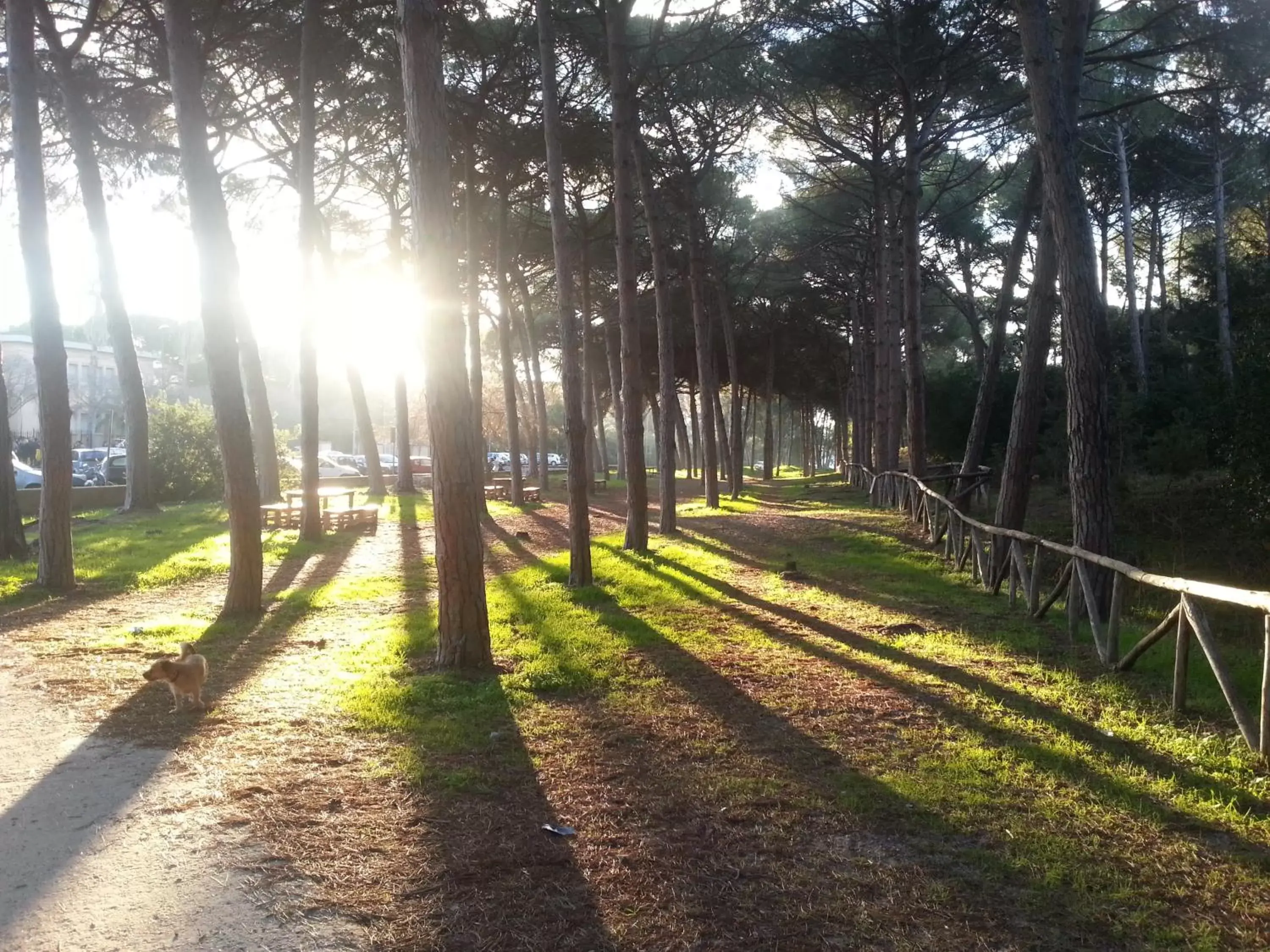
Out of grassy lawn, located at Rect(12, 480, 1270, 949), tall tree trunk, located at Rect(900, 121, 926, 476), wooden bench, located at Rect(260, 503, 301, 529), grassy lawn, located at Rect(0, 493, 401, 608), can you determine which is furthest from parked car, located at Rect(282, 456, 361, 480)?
grassy lawn, located at Rect(12, 480, 1270, 949)

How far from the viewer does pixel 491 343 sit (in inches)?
1363

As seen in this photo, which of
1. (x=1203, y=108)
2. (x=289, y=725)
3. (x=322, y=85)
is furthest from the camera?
(x=322, y=85)

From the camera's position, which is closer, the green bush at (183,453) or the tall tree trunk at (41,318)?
the tall tree trunk at (41,318)

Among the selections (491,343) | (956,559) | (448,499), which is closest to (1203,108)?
(956,559)

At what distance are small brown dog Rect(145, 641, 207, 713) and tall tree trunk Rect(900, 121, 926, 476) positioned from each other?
12.4 m

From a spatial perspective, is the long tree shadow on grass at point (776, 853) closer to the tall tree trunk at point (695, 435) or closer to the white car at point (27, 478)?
the tall tree trunk at point (695, 435)

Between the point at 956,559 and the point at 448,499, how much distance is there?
7.14 m

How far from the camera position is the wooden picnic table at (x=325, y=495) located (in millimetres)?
16984

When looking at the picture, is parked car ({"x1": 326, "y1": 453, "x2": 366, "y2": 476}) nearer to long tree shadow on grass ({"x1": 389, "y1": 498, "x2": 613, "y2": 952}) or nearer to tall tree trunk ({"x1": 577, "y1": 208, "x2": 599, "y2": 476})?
tall tree trunk ({"x1": 577, "y1": 208, "x2": 599, "y2": 476})

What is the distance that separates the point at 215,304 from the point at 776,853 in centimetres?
723

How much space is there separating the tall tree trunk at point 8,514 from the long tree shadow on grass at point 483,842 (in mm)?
9211

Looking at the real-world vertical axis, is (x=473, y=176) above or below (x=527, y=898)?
above

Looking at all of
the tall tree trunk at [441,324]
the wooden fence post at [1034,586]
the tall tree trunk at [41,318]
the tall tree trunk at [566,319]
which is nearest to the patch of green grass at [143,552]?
the tall tree trunk at [41,318]

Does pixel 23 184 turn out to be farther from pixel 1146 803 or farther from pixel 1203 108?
pixel 1203 108
